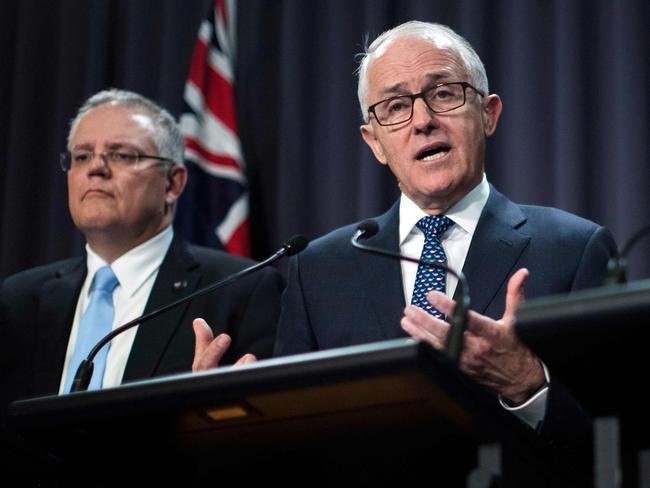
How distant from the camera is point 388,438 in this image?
59.3 inches

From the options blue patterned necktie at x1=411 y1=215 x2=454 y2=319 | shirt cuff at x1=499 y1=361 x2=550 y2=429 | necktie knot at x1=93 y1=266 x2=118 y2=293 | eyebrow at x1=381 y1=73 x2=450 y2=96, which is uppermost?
eyebrow at x1=381 y1=73 x2=450 y2=96

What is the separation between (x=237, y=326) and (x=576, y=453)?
1605 millimetres

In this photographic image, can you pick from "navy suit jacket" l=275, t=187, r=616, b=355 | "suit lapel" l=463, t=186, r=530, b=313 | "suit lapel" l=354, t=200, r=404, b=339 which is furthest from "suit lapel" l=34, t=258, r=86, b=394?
"suit lapel" l=463, t=186, r=530, b=313

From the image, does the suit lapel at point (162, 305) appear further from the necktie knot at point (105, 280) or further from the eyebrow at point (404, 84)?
the eyebrow at point (404, 84)

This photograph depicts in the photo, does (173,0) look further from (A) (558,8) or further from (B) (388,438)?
(B) (388,438)

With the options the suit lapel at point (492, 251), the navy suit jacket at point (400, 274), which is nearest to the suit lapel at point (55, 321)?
the navy suit jacket at point (400, 274)

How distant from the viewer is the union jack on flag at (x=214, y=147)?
3893 mm

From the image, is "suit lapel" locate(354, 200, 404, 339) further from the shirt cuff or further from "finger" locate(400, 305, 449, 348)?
"finger" locate(400, 305, 449, 348)

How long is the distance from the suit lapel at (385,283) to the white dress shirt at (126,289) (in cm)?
91

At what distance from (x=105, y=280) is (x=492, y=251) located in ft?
4.58

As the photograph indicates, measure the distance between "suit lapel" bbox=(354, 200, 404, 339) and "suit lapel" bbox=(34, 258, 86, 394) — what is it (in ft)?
3.55

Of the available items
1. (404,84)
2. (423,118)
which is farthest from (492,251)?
(404,84)

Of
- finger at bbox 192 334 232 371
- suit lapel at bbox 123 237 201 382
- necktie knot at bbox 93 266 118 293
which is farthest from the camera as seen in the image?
necktie knot at bbox 93 266 118 293

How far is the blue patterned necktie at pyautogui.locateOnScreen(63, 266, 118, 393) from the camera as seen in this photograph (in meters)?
3.19
